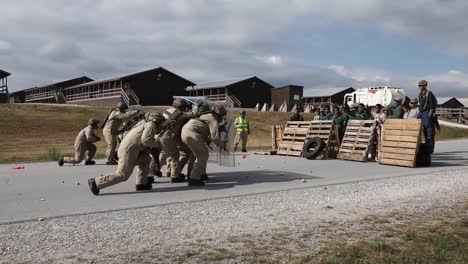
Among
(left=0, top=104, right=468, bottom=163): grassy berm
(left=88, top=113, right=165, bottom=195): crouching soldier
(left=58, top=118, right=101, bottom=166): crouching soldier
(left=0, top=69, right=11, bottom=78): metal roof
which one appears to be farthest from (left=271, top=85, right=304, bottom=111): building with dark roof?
(left=88, top=113, right=165, bottom=195): crouching soldier

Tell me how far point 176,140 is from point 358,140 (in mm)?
7651

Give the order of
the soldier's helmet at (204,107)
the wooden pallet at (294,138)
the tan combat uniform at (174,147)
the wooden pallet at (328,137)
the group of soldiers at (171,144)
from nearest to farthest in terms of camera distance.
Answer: the group of soldiers at (171,144), the tan combat uniform at (174,147), the soldier's helmet at (204,107), the wooden pallet at (328,137), the wooden pallet at (294,138)

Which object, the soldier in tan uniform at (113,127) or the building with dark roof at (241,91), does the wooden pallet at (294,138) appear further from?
the building with dark roof at (241,91)

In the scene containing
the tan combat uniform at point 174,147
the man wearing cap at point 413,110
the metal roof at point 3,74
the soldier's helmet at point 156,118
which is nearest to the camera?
the soldier's helmet at point 156,118

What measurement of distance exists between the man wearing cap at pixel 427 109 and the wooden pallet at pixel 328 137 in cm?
319

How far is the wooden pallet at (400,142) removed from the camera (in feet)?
47.1

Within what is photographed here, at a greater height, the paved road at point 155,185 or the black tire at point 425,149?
the black tire at point 425,149

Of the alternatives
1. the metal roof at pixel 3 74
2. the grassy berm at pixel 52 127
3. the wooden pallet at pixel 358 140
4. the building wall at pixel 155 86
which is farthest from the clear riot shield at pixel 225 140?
the metal roof at pixel 3 74

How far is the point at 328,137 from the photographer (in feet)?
56.2

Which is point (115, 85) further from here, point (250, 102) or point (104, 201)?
point (104, 201)

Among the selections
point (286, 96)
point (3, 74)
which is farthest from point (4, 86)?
point (286, 96)

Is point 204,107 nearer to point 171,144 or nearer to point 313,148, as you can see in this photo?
point 171,144

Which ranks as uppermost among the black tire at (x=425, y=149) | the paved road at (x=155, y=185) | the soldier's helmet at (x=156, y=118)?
the soldier's helmet at (x=156, y=118)

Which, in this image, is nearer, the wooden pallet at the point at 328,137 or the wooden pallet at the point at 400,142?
the wooden pallet at the point at 400,142
